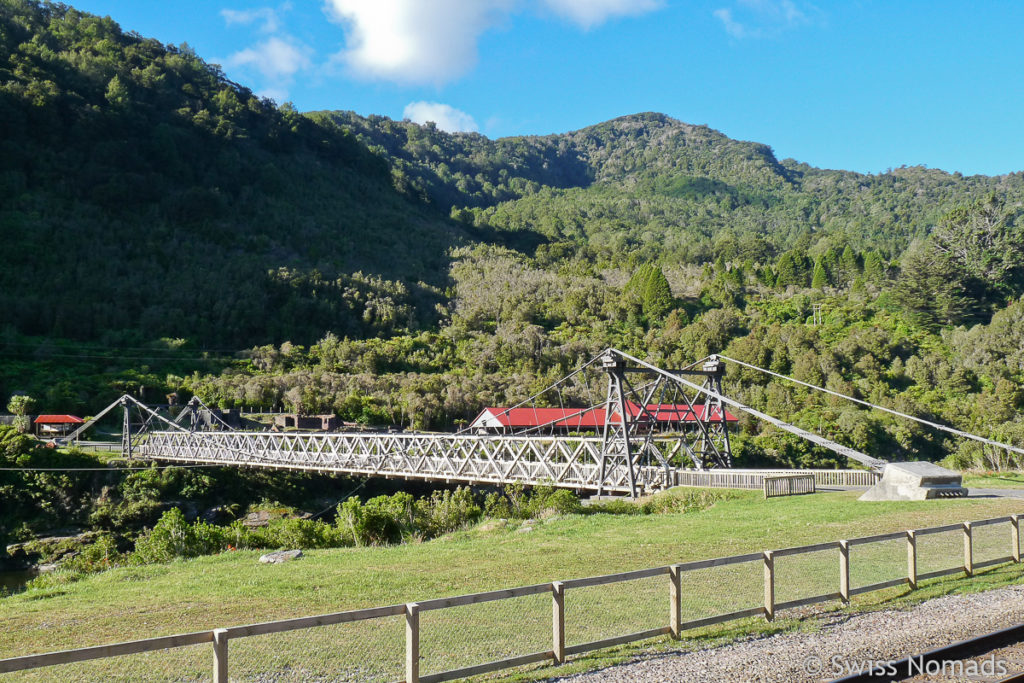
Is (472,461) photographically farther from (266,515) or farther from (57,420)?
(57,420)

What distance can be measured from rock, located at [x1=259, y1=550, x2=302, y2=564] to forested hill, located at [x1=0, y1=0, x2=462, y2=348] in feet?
185

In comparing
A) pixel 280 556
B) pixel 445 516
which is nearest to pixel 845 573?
pixel 280 556

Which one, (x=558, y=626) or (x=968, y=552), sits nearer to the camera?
(x=558, y=626)

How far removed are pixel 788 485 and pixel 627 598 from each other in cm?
1332

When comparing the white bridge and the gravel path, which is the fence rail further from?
the white bridge

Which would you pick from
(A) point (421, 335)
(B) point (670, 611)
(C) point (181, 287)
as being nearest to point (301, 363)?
(A) point (421, 335)

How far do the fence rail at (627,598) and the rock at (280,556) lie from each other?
26.1 feet

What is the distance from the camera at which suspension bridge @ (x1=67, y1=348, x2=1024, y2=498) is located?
910 inches

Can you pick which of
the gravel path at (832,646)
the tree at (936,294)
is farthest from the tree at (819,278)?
the gravel path at (832,646)

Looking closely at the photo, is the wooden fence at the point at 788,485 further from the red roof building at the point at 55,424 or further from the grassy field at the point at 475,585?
the red roof building at the point at 55,424

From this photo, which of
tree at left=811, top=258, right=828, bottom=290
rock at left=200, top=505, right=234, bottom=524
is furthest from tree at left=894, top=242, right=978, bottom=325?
rock at left=200, top=505, right=234, bottom=524

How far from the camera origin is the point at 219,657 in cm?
491

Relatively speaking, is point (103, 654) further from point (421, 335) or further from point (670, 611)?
point (421, 335)

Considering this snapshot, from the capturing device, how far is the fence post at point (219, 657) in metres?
4.88
